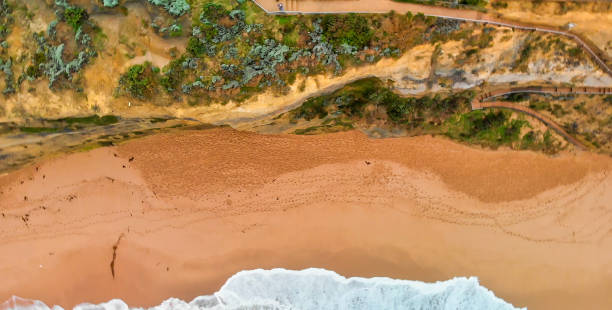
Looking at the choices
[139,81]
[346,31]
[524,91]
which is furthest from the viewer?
[524,91]

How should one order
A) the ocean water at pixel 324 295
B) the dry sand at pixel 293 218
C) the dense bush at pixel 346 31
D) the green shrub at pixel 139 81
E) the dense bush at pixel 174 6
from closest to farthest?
1. the green shrub at pixel 139 81
2. the dense bush at pixel 174 6
3. the dense bush at pixel 346 31
4. the ocean water at pixel 324 295
5. the dry sand at pixel 293 218

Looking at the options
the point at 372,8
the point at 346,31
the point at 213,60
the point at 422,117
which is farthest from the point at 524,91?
the point at 213,60

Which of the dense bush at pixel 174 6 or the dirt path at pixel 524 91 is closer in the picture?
the dense bush at pixel 174 6

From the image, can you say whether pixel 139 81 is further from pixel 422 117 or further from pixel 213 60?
pixel 422 117

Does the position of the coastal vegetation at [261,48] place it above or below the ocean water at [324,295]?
above

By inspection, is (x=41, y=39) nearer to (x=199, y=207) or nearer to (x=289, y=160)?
(x=199, y=207)

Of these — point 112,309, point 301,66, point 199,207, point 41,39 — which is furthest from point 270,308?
point 41,39

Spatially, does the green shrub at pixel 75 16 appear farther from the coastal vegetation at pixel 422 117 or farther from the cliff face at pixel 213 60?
the coastal vegetation at pixel 422 117

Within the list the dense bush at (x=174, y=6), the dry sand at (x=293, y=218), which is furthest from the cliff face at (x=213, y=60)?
the dry sand at (x=293, y=218)
